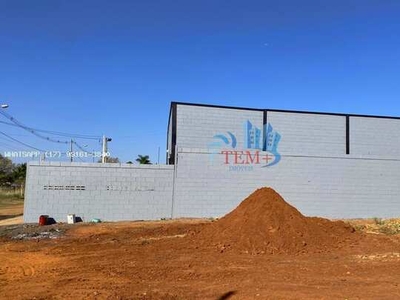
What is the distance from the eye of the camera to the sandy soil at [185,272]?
27.1ft

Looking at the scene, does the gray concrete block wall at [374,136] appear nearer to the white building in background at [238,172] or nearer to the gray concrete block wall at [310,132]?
the white building in background at [238,172]

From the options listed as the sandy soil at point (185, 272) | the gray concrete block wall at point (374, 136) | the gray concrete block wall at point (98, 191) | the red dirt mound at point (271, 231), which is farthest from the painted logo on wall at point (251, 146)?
the sandy soil at point (185, 272)

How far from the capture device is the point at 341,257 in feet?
39.5

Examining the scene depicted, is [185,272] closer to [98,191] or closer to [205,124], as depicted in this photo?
[98,191]

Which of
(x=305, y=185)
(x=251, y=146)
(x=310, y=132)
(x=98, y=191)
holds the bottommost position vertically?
(x=98, y=191)

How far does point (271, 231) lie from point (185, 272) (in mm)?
4312

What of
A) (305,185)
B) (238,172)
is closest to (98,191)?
(238,172)

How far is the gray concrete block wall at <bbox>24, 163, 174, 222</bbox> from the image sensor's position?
21672 millimetres

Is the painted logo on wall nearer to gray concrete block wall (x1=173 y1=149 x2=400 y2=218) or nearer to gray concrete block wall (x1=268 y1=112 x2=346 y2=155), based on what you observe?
gray concrete block wall (x1=173 y1=149 x2=400 y2=218)

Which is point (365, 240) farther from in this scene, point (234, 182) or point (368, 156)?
point (368, 156)

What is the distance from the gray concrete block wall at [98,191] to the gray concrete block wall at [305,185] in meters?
1.00

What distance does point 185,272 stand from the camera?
32.8 feet

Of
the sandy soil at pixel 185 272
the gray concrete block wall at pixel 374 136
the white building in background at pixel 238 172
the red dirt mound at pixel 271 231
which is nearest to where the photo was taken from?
the sandy soil at pixel 185 272

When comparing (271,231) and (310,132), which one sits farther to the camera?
(310,132)
